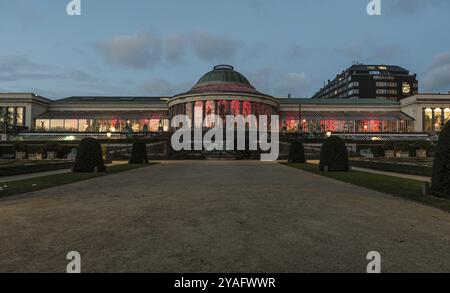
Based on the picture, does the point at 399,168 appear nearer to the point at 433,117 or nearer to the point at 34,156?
the point at 34,156

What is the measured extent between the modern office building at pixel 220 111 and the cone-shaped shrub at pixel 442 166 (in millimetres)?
70881

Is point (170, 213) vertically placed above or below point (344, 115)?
below

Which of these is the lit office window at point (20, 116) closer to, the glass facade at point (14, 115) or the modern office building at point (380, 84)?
the glass facade at point (14, 115)

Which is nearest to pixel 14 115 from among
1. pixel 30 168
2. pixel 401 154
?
pixel 30 168

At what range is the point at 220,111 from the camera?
8275cm

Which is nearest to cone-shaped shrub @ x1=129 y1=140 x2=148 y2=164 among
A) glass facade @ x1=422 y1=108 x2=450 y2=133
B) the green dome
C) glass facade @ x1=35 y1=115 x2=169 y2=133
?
glass facade @ x1=35 y1=115 x2=169 y2=133

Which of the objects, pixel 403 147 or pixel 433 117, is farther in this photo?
pixel 433 117

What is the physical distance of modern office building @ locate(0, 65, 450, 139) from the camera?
84.8 meters

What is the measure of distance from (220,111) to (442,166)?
236 feet

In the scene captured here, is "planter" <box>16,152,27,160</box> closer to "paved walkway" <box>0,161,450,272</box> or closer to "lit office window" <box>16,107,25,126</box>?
"paved walkway" <box>0,161,450,272</box>
